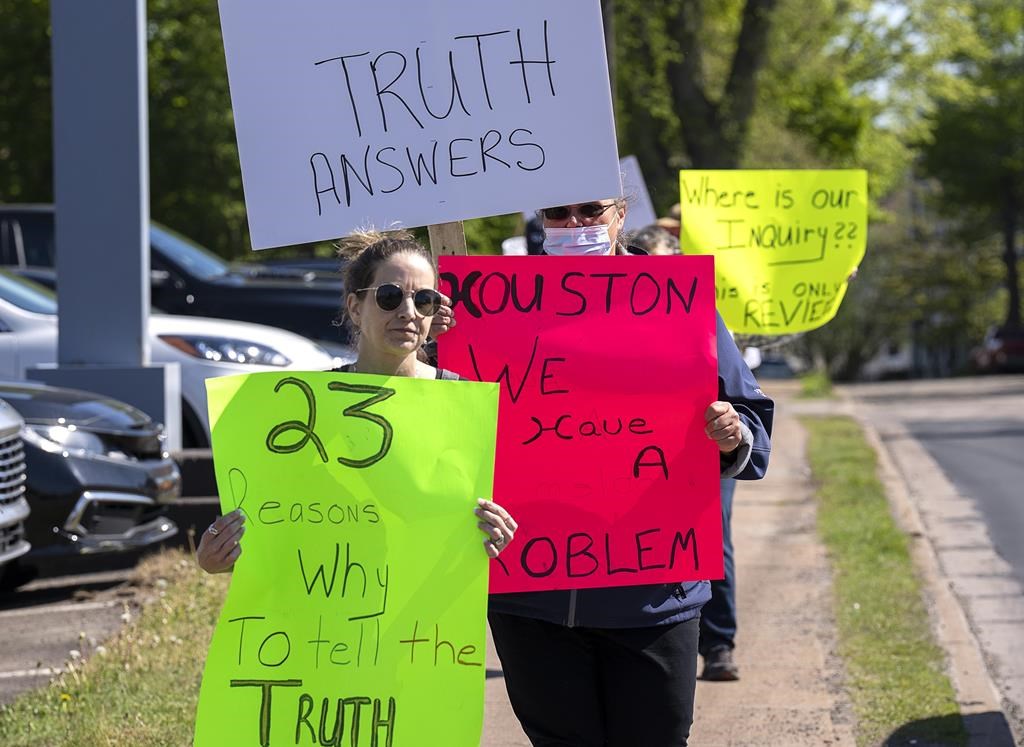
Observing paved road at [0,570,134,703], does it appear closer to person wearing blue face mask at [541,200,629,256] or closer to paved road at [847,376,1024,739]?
person wearing blue face mask at [541,200,629,256]

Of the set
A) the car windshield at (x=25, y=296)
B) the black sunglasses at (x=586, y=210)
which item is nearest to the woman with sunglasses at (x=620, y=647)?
the black sunglasses at (x=586, y=210)

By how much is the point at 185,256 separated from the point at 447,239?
26.2ft

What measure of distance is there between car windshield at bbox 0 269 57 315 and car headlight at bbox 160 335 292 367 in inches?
33.0

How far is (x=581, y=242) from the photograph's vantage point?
11.6ft

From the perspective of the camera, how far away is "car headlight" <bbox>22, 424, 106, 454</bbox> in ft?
23.5

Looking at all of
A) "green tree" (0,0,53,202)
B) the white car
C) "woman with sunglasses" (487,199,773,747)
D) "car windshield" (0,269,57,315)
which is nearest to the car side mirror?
"car windshield" (0,269,57,315)

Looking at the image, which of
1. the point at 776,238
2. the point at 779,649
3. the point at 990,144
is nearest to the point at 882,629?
the point at 779,649

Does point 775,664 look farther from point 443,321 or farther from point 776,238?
point 443,321

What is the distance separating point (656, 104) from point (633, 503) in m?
22.3

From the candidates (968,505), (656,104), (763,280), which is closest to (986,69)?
(656,104)

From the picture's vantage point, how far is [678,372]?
133 inches

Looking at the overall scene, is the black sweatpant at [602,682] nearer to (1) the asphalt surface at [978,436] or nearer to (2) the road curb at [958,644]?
(2) the road curb at [958,644]

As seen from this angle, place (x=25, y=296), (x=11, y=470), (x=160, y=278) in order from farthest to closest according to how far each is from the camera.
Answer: (x=160, y=278)
(x=25, y=296)
(x=11, y=470)

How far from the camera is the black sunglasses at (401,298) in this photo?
3.12m
